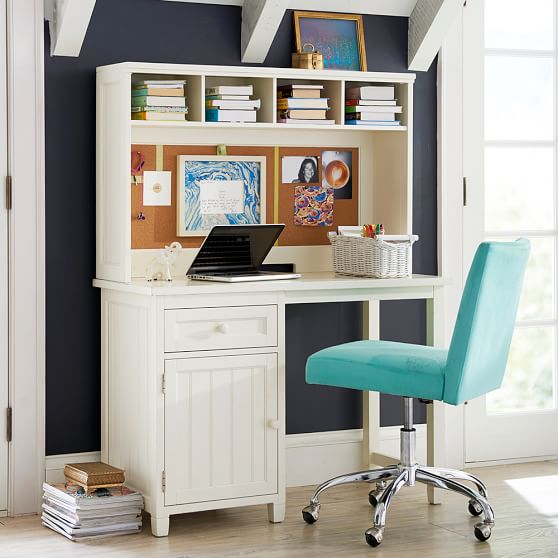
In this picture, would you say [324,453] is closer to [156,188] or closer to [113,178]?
[156,188]

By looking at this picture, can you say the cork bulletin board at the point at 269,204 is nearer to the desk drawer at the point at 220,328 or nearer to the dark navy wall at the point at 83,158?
the dark navy wall at the point at 83,158

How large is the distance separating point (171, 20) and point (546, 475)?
2283mm

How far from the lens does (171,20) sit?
13.1 ft

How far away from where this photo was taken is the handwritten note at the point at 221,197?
13.3 feet

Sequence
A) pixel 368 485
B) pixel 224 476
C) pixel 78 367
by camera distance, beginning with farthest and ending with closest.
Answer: pixel 368 485 < pixel 78 367 < pixel 224 476

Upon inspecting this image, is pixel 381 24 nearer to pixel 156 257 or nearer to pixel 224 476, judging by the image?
pixel 156 257

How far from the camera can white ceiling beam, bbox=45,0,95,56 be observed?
12.0 feet

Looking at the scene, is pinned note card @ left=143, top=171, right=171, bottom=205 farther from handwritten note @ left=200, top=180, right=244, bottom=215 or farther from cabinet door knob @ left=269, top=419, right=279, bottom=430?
cabinet door knob @ left=269, top=419, right=279, bottom=430

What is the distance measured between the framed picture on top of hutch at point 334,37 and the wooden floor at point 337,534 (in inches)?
64.5

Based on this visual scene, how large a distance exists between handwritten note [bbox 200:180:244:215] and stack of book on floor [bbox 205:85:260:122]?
277 mm

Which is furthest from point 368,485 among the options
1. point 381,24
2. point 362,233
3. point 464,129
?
point 381,24

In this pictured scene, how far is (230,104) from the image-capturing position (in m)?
3.85

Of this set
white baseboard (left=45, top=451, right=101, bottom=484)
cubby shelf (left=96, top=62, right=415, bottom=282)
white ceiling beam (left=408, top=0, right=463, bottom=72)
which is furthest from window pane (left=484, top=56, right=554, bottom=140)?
white baseboard (left=45, top=451, right=101, bottom=484)

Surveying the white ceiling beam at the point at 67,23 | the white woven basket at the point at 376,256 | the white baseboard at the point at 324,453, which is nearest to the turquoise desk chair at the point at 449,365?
the white woven basket at the point at 376,256
